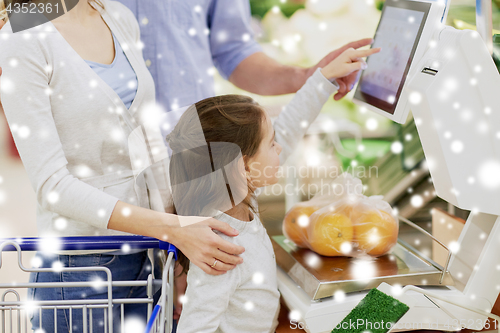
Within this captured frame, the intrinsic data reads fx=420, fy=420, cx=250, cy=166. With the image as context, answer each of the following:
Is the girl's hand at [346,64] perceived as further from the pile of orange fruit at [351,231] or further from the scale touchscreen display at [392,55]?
the pile of orange fruit at [351,231]

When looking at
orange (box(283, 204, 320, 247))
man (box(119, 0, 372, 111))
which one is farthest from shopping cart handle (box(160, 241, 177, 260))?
man (box(119, 0, 372, 111))

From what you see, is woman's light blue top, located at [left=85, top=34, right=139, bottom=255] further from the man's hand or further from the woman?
the man's hand

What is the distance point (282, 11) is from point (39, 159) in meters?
0.91

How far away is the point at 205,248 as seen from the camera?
29.1 inches

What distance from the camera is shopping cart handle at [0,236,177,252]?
74cm

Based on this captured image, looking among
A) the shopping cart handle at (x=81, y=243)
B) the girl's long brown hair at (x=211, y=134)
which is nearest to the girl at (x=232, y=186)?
the girl's long brown hair at (x=211, y=134)

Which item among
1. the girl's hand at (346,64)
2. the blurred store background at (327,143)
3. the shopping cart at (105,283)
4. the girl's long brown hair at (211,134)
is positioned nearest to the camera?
the shopping cart at (105,283)

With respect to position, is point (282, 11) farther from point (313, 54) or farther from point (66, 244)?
point (66, 244)

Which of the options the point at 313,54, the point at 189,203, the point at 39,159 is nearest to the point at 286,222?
the point at 189,203

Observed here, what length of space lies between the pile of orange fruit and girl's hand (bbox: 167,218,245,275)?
0.18m

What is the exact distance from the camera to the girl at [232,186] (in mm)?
776

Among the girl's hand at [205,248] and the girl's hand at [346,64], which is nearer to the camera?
the girl's hand at [205,248]

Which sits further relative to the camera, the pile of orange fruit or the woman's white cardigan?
the pile of orange fruit

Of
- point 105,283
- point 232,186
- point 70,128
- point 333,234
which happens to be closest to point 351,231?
point 333,234
